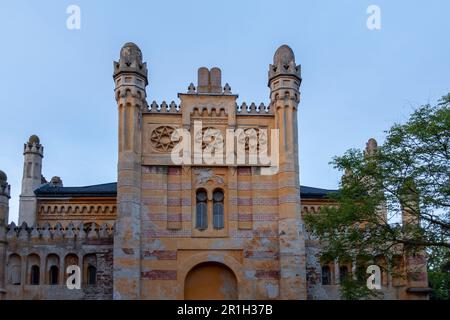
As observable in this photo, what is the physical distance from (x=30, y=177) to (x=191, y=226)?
14.0 meters

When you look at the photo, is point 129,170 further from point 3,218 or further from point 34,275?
point 34,275

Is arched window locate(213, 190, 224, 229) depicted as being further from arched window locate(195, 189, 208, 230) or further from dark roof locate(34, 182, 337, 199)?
dark roof locate(34, 182, 337, 199)

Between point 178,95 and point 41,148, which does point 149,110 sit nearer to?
point 178,95

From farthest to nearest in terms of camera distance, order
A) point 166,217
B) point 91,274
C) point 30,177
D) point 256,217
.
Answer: point 30,177, point 91,274, point 256,217, point 166,217

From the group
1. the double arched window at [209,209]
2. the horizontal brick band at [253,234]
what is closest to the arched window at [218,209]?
the double arched window at [209,209]

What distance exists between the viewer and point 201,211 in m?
32.8

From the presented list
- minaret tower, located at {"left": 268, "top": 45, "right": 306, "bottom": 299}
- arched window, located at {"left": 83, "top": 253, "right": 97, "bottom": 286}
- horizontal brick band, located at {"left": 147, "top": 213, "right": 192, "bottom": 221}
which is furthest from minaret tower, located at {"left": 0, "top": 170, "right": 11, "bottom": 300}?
minaret tower, located at {"left": 268, "top": 45, "right": 306, "bottom": 299}

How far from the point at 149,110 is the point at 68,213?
10.3 m

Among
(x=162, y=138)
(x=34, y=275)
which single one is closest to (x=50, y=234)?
(x=34, y=275)

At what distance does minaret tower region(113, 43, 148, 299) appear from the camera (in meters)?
30.8

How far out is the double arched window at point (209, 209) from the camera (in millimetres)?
32531

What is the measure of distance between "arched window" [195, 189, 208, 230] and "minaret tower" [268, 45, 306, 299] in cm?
364

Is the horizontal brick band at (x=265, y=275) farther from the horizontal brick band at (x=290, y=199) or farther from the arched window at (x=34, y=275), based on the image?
the arched window at (x=34, y=275)

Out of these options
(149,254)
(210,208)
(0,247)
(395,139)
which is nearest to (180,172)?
(210,208)
